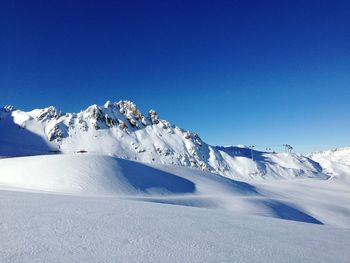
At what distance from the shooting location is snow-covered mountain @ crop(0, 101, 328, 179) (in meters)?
122

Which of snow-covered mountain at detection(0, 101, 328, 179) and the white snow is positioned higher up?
snow-covered mountain at detection(0, 101, 328, 179)

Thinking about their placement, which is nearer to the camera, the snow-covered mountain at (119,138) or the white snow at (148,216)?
the white snow at (148,216)

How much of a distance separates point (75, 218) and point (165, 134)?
142 metres

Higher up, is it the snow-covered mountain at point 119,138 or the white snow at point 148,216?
the snow-covered mountain at point 119,138

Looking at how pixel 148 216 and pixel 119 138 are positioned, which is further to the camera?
pixel 119 138

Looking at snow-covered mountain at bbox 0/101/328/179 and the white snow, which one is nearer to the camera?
the white snow

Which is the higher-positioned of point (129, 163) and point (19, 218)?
point (129, 163)

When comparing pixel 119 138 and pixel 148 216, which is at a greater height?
pixel 119 138

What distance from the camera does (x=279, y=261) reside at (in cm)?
577

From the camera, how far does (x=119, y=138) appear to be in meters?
136

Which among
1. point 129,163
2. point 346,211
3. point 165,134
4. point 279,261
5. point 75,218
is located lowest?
point 346,211

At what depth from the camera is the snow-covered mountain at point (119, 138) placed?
12231 centimetres

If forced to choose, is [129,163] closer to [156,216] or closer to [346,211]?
[156,216]

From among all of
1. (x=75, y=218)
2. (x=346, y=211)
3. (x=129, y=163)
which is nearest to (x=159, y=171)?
(x=129, y=163)
